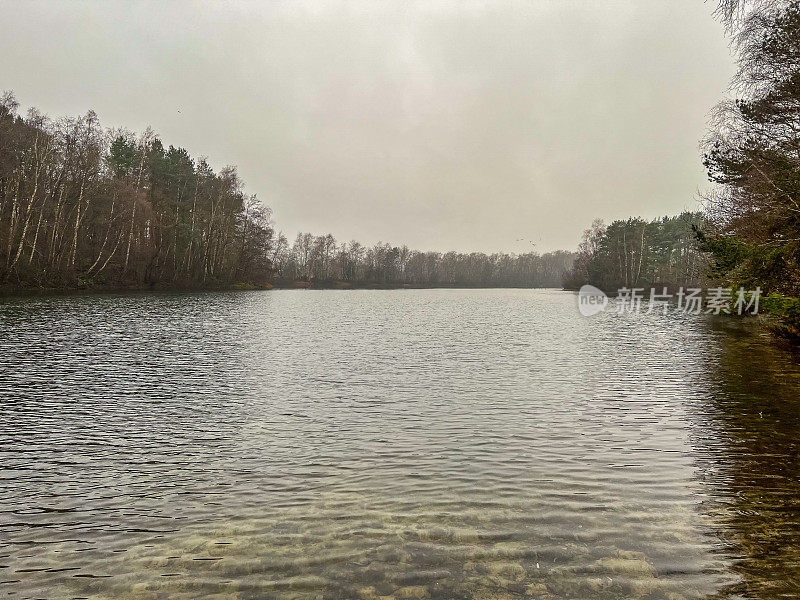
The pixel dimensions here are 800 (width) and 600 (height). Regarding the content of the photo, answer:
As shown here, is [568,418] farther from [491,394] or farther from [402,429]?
[402,429]

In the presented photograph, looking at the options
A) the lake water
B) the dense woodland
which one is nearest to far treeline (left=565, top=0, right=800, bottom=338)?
the lake water

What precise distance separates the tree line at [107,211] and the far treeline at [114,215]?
133 millimetres

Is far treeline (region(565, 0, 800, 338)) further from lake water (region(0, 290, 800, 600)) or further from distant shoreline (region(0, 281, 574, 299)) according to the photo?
distant shoreline (region(0, 281, 574, 299))

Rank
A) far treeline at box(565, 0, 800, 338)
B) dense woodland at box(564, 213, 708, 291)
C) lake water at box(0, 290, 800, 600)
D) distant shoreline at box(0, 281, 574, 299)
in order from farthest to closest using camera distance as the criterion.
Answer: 1. dense woodland at box(564, 213, 708, 291)
2. distant shoreline at box(0, 281, 574, 299)
3. far treeline at box(565, 0, 800, 338)
4. lake water at box(0, 290, 800, 600)

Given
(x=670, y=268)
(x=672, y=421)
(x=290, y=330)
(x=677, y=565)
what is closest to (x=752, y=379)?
(x=672, y=421)

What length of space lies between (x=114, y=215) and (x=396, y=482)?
64426mm

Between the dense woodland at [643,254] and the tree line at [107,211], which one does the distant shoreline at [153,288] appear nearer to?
the tree line at [107,211]

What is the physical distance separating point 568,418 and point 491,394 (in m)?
2.57

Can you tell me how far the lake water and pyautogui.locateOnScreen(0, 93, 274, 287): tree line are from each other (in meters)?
41.5

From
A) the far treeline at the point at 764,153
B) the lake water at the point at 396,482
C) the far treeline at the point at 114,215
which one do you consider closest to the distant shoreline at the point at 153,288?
the far treeline at the point at 114,215

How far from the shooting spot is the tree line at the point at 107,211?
49688mm

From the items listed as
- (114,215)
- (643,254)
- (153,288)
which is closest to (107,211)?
(114,215)

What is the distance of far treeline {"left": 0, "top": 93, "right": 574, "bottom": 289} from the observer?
164 feet

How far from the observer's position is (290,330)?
29109mm
